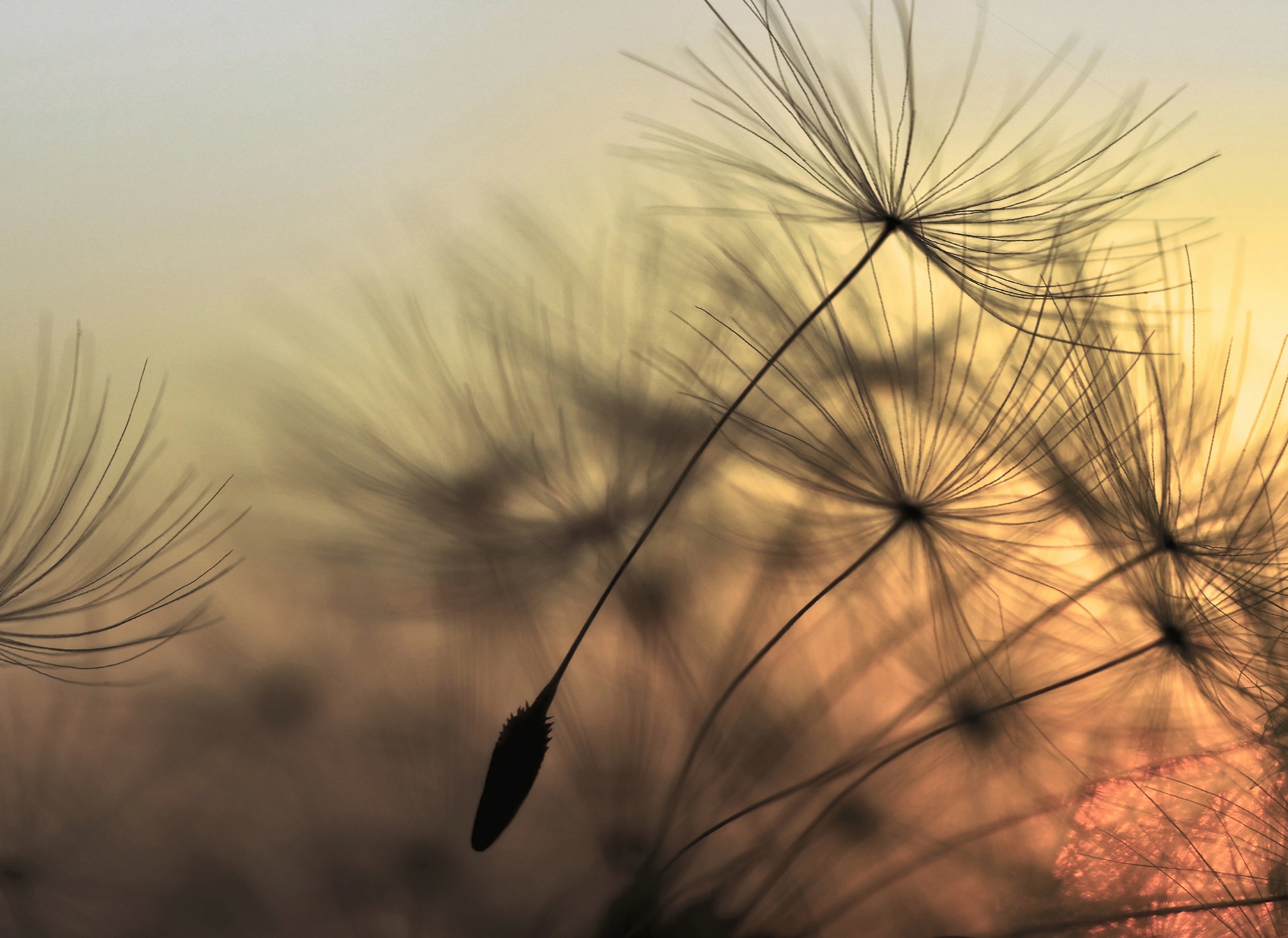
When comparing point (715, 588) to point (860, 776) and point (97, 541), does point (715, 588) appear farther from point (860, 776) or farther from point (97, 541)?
Result: point (97, 541)

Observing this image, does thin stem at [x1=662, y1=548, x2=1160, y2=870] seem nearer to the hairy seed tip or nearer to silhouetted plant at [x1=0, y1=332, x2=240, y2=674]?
the hairy seed tip

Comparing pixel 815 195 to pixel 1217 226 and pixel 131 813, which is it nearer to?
pixel 1217 226

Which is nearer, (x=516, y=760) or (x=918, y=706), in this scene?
(x=516, y=760)

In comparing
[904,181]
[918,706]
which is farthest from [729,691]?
[904,181]

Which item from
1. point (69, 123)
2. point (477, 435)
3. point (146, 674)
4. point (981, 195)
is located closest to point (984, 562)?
point (981, 195)

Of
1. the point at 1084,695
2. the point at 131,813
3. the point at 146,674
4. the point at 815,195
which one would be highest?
the point at 815,195

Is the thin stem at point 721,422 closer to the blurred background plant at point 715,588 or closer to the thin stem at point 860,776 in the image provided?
the blurred background plant at point 715,588

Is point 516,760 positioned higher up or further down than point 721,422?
further down

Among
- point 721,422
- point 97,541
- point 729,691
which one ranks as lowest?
point 97,541
